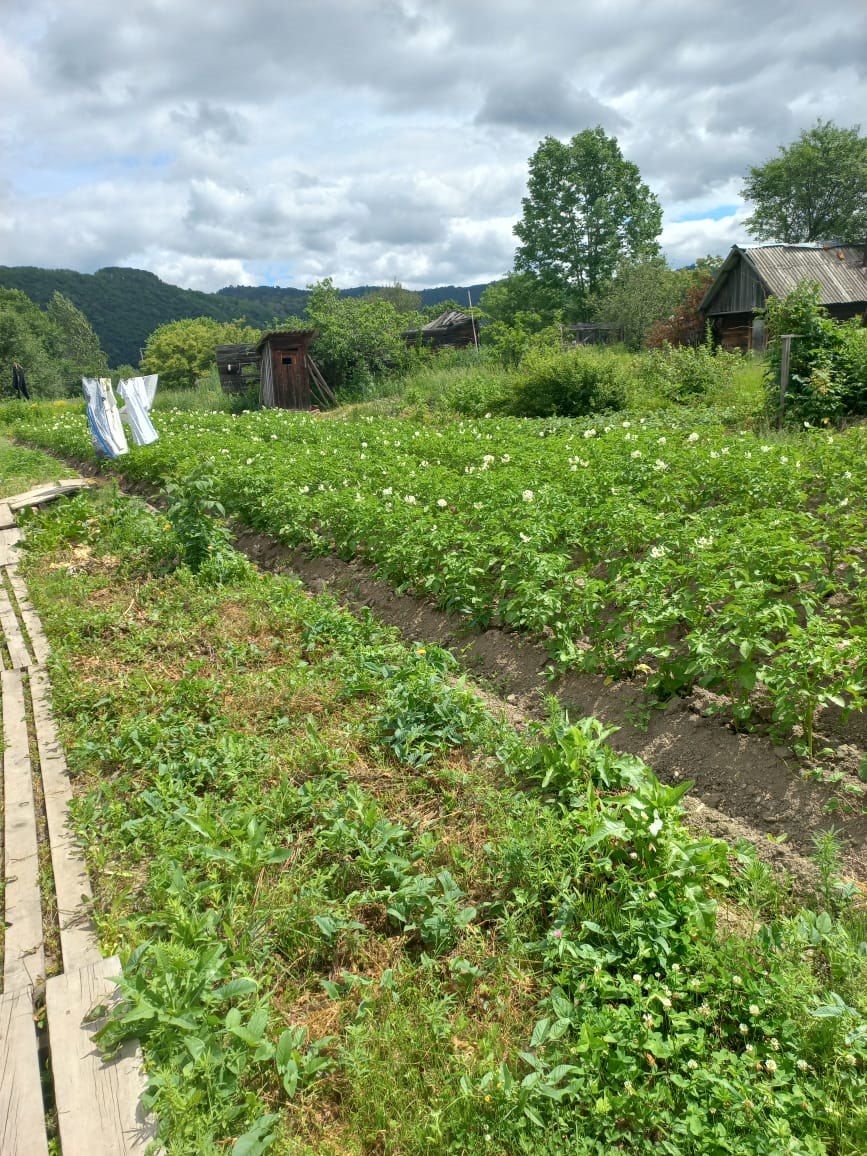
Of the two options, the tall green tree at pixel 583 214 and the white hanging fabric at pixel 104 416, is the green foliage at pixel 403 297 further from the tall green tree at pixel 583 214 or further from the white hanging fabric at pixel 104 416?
the white hanging fabric at pixel 104 416

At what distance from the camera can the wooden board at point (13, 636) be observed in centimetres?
597

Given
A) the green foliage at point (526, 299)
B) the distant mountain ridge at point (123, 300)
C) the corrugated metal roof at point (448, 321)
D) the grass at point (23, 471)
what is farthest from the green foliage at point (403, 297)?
the grass at point (23, 471)

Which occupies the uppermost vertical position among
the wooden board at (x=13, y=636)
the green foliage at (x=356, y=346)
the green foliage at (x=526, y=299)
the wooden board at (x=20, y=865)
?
the green foliage at (x=526, y=299)

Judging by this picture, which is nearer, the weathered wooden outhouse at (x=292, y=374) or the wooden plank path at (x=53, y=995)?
the wooden plank path at (x=53, y=995)

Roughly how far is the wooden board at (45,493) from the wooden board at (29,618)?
330 centimetres

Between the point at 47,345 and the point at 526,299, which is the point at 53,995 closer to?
the point at 526,299

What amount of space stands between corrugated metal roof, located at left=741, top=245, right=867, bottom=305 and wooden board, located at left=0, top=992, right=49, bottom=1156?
28.1m

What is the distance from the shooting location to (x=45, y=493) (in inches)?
476

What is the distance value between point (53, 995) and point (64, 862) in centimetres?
92

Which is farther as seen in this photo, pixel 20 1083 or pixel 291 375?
pixel 291 375

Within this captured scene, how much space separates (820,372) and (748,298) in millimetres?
18500

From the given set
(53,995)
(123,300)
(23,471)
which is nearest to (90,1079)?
(53,995)

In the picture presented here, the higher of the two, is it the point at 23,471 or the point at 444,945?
the point at 23,471

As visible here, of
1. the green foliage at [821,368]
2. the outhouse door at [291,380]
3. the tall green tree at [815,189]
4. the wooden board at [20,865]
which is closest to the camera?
the wooden board at [20,865]
